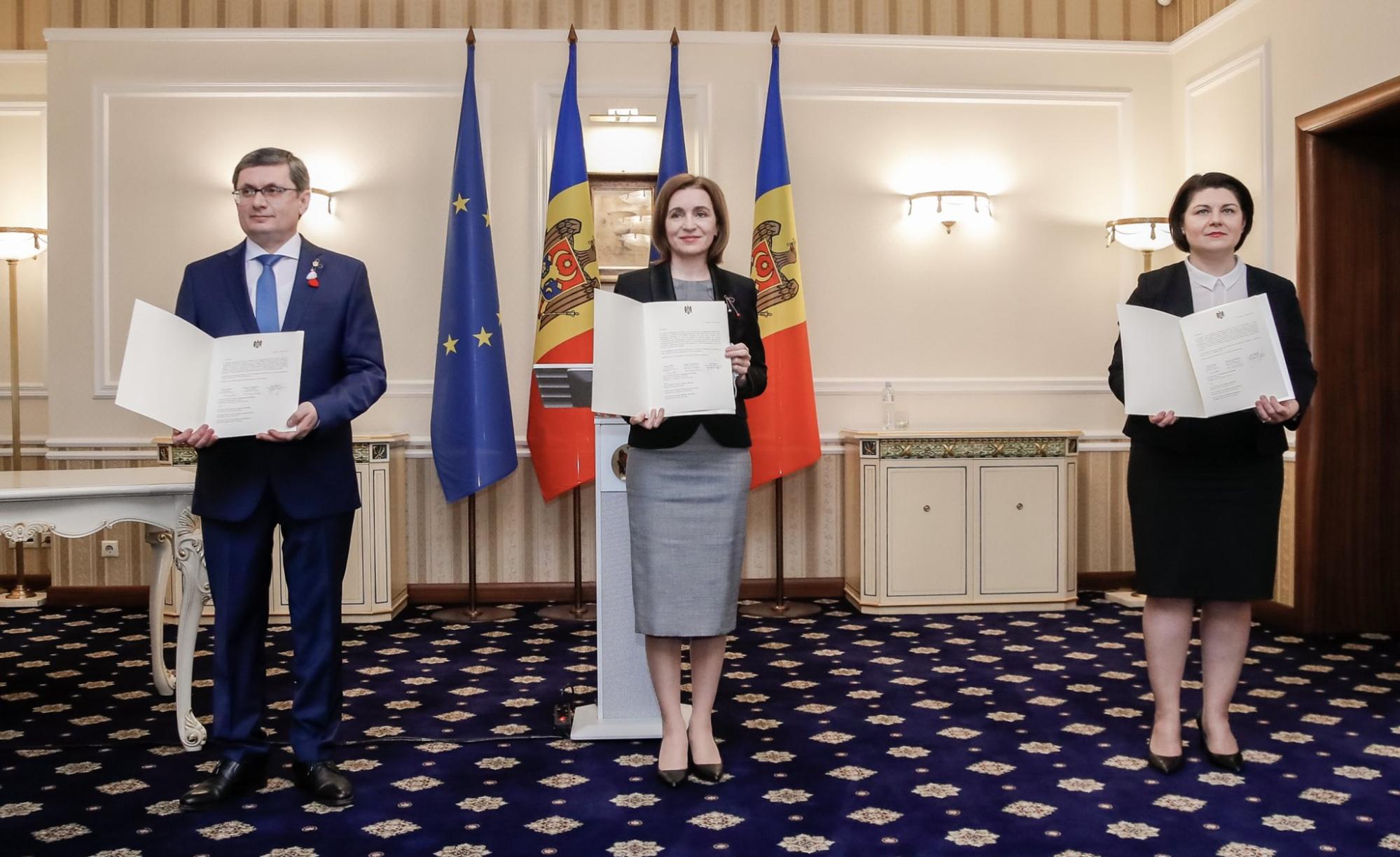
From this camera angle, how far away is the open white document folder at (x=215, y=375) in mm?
2373

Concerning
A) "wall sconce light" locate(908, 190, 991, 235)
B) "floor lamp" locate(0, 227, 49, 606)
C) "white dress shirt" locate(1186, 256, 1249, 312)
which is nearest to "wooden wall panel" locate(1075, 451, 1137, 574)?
"wall sconce light" locate(908, 190, 991, 235)

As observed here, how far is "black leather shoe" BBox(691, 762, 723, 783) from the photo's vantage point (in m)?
2.84

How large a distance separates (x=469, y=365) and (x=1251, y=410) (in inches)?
140

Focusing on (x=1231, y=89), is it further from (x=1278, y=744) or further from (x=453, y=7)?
(x=453, y=7)

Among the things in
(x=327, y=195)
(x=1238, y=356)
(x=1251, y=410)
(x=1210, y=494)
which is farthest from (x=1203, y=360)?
(x=327, y=195)

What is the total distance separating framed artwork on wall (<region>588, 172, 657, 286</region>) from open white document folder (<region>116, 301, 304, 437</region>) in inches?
129

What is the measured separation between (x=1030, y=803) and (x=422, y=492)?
3.86 metres

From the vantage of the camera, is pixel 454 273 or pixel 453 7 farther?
pixel 453 7

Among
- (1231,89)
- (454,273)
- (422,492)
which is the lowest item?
(422,492)

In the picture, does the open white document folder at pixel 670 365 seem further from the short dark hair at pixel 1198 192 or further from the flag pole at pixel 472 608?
the flag pole at pixel 472 608

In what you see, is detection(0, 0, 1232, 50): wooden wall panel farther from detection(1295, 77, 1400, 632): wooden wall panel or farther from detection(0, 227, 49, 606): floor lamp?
detection(1295, 77, 1400, 632): wooden wall panel

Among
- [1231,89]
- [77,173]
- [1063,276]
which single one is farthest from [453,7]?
[1231,89]

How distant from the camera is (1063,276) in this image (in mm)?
5926

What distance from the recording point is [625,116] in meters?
5.68
